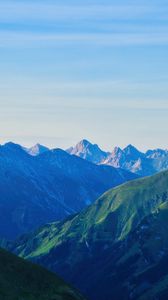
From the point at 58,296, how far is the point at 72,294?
584 centimetres

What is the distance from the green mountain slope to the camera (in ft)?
552

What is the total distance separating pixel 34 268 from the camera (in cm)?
18825

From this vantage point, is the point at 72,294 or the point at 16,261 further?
the point at 16,261

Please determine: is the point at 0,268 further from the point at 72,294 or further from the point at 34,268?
the point at 72,294

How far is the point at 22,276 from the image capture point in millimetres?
180875

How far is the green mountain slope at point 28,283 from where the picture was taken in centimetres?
16838

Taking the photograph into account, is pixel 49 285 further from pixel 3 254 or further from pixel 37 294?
pixel 3 254

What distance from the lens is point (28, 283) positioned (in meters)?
177

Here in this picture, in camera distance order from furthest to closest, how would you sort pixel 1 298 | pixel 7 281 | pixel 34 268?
1. pixel 34 268
2. pixel 7 281
3. pixel 1 298

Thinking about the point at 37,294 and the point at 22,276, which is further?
the point at 22,276

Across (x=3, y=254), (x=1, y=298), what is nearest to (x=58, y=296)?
(x=1, y=298)

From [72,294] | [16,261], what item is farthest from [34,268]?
[72,294]

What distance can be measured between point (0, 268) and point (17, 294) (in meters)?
16.3

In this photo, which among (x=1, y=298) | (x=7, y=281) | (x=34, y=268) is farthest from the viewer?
(x=34, y=268)
